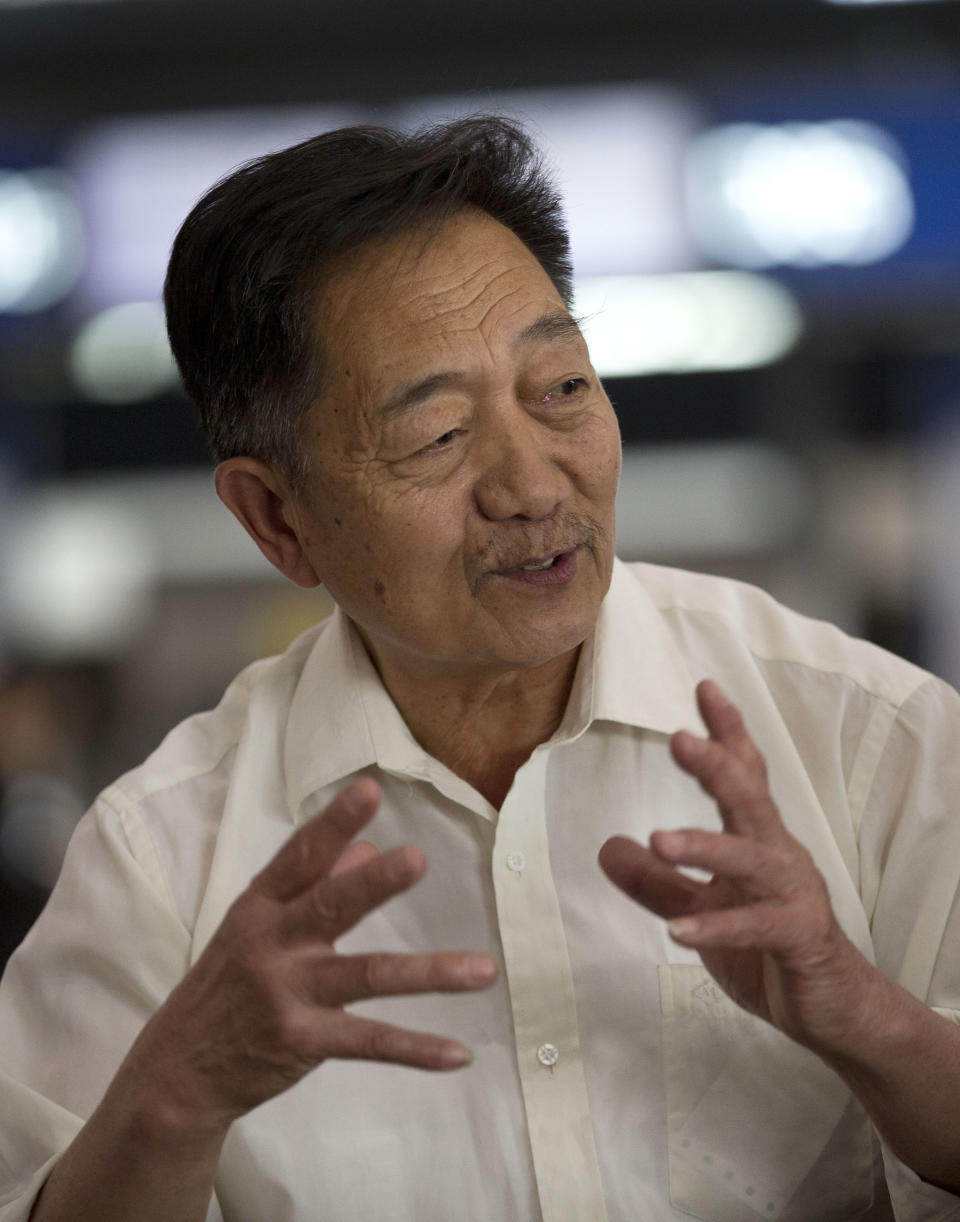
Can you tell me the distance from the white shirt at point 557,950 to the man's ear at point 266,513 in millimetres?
185

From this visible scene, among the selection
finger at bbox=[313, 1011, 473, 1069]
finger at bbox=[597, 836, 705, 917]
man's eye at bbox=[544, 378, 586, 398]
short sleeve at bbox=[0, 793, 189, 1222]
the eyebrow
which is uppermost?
the eyebrow

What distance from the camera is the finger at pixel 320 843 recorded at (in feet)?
3.51

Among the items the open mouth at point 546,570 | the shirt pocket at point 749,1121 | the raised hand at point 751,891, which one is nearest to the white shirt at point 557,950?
the shirt pocket at point 749,1121

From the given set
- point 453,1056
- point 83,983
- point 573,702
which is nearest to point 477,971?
point 453,1056

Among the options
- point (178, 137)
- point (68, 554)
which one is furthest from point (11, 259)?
point (68, 554)

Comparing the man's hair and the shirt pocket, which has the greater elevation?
the man's hair

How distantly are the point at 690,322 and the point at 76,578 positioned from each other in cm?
201

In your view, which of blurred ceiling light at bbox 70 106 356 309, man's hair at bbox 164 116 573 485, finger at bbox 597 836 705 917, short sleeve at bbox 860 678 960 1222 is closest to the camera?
finger at bbox 597 836 705 917

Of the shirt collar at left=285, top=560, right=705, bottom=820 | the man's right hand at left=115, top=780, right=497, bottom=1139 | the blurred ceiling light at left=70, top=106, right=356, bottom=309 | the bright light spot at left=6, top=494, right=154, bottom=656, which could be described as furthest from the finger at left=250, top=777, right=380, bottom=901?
the blurred ceiling light at left=70, top=106, right=356, bottom=309

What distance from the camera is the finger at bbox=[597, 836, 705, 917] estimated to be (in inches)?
46.9

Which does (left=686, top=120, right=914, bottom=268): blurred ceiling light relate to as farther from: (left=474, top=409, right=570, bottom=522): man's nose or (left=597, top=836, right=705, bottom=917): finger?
(left=597, top=836, right=705, bottom=917): finger

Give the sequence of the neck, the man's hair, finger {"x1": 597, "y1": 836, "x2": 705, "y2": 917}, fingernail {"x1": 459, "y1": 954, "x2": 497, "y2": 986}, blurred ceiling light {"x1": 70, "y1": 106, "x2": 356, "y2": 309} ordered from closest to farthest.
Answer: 1. fingernail {"x1": 459, "y1": 954, "x2": 497, "y2": 986}
2. finger {"x1": 597, "y1": 836, "x2": 705, "y2": 917}
3. the man's hair
4. the neck
5. blurred ceiling light {"x1": 70, "y1": 106, "x2": 356, "y2": 309}

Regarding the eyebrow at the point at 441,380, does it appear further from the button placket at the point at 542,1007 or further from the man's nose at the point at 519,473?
the button placket at the point at 542,1007

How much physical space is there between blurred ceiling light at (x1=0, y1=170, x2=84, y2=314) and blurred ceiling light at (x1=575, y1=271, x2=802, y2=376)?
1.59 m
